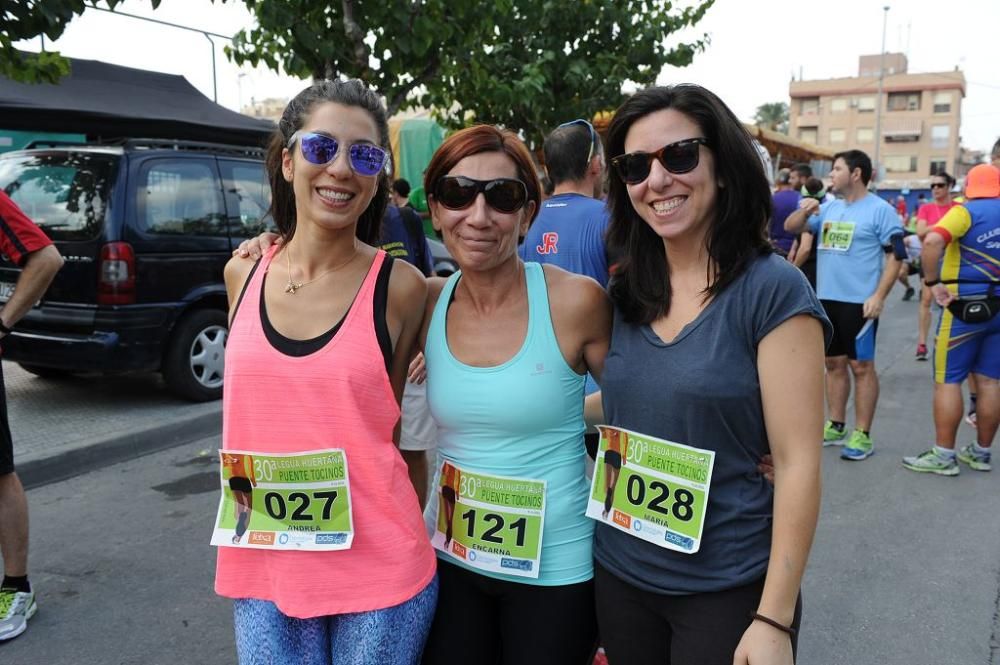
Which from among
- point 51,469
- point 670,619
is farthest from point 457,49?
point 670,619

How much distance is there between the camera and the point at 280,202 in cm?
203

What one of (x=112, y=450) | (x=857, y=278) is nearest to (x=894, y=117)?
(x=857, y=278)

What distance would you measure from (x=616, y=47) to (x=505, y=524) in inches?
414

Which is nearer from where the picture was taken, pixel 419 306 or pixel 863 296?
pixel 419 306

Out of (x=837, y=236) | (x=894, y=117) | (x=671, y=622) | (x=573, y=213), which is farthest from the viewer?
(x=894, y=117)

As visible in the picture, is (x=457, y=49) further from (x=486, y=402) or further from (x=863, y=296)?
(x=486, y=402)

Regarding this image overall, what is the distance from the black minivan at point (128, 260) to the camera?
549cm

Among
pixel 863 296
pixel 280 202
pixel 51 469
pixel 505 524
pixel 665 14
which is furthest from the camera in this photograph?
pixel 665 14

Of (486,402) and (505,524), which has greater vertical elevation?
(486,402)

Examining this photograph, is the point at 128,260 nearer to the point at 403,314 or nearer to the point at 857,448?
the point at 403,314

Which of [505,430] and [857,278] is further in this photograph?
[857,278]

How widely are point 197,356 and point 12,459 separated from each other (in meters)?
3.11

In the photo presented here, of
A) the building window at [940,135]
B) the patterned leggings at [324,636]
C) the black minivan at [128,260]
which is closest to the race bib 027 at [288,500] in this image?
the patterned leggings at [324,636]

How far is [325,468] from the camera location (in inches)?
62.9
